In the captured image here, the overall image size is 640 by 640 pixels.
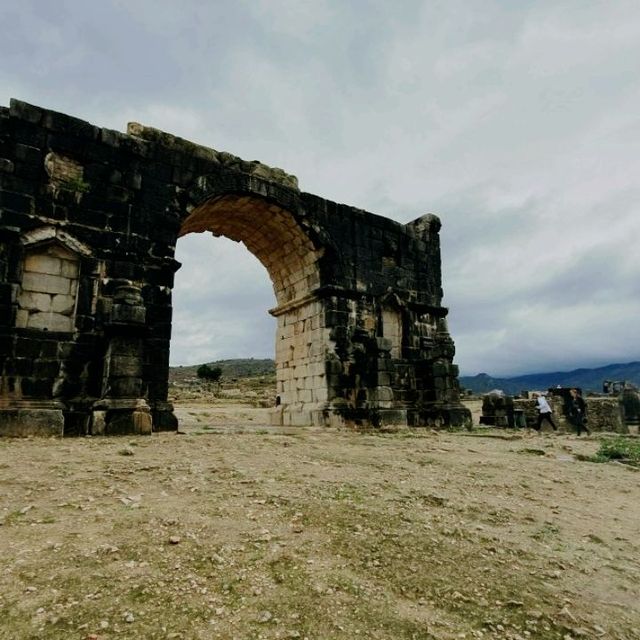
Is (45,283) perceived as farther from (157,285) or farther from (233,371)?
(233,371)

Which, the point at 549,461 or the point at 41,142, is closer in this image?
the point at 549,461

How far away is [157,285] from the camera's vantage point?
9664 millimetres

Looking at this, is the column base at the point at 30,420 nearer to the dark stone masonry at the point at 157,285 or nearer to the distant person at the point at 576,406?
the dark stone masonry at the point at 157,285

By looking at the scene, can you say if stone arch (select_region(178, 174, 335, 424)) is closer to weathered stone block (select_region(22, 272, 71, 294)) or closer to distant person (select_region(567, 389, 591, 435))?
weathered stone block (select_region(22, 272, 71, 294))

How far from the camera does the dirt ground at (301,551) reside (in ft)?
8.23

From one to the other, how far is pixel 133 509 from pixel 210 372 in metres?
39.0

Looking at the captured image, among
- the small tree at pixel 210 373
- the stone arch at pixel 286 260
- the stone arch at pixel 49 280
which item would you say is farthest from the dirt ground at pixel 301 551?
the small tree at pixel 210 373

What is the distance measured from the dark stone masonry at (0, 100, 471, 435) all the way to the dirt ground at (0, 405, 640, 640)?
9.27ft

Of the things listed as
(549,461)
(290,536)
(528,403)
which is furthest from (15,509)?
(528,403)

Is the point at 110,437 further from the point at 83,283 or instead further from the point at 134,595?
the point at 134,595

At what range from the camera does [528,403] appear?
806 inches

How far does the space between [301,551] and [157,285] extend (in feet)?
24.3

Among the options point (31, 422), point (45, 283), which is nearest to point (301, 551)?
point (31, 422)

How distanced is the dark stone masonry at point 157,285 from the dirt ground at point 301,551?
111 inches
